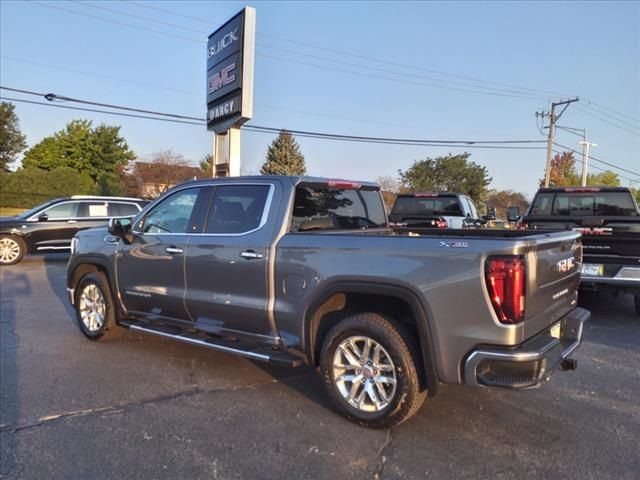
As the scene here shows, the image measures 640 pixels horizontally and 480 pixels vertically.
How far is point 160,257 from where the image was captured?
5.07 meters

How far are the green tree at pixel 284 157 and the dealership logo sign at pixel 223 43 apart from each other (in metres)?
37.2

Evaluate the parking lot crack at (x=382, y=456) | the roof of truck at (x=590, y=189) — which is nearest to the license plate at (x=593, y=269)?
the roof of truck at (x=590, y=189)

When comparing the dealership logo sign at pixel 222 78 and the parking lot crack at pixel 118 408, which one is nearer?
the parking lot crack at pixel 118 408

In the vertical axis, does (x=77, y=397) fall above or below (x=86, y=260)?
below

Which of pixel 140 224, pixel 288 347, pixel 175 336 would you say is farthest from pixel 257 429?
pixel 140 224

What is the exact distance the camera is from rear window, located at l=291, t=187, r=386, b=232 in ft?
14.2

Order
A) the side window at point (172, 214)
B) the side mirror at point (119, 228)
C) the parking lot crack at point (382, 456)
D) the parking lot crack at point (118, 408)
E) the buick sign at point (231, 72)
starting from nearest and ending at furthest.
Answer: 1. the parking lot crack at point (382, 456)
2. the parking lot crack at point (118, 408)
3. the side window at point (172, 214)
4. the side mirror at point (119, 228)
5. the buick sign at point (231, 72)

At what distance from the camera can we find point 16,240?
13062mm

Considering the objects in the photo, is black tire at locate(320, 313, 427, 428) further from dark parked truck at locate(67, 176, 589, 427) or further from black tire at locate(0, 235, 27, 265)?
black tire at locate(0, 235, 27, 265)

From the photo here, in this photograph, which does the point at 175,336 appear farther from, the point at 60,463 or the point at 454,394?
the point at 454,394

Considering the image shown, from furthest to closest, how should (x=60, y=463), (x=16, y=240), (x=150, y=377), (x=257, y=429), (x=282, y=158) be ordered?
(x=282, y=158) < (x=16, y=240) < (x=150, y=377) < (x=257, y=429) < (x=60, y=463)

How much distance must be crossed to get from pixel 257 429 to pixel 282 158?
4939 centimetres

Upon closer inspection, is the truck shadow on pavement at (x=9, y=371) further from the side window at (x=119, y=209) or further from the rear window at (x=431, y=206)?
the rear window at (x=431, y=206)

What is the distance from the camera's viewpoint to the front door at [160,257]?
4.93 metres
